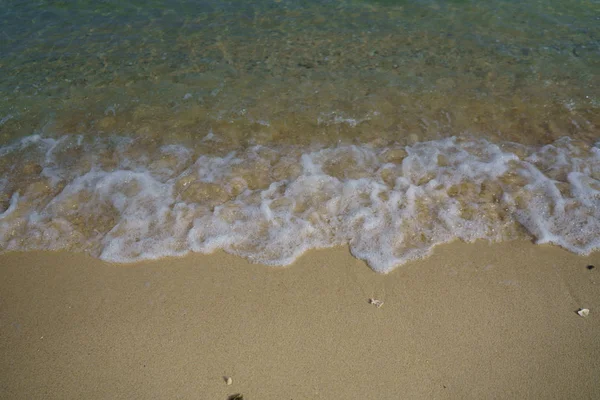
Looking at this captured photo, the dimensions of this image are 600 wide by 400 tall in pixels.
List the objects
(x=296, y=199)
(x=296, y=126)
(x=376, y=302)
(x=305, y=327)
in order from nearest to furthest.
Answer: (x=305, y=327), (x=376, y=302), (x=296, y=199), (x=296, y=126)

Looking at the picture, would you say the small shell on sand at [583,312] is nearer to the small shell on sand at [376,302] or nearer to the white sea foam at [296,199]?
the white sea foam at [296,199]

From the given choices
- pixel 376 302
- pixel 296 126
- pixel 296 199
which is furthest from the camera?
pixel 296 126

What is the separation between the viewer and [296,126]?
15.8 ft

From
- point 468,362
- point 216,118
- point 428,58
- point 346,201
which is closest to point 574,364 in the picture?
point 468,362

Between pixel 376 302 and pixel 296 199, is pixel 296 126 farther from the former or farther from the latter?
pixel 376 302

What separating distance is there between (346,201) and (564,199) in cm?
168

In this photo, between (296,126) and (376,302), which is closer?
(376,302)

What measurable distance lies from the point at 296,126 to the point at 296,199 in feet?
3.96

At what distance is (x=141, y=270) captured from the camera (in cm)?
333

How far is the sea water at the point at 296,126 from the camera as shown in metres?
3.61

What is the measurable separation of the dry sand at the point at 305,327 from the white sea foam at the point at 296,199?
17cm

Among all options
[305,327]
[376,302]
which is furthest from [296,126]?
[305,327]

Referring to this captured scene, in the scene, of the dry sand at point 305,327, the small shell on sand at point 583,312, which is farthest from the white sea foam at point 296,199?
the small shell on sand at point 583,312

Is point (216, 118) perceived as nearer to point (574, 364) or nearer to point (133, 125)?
point (133, 125)
